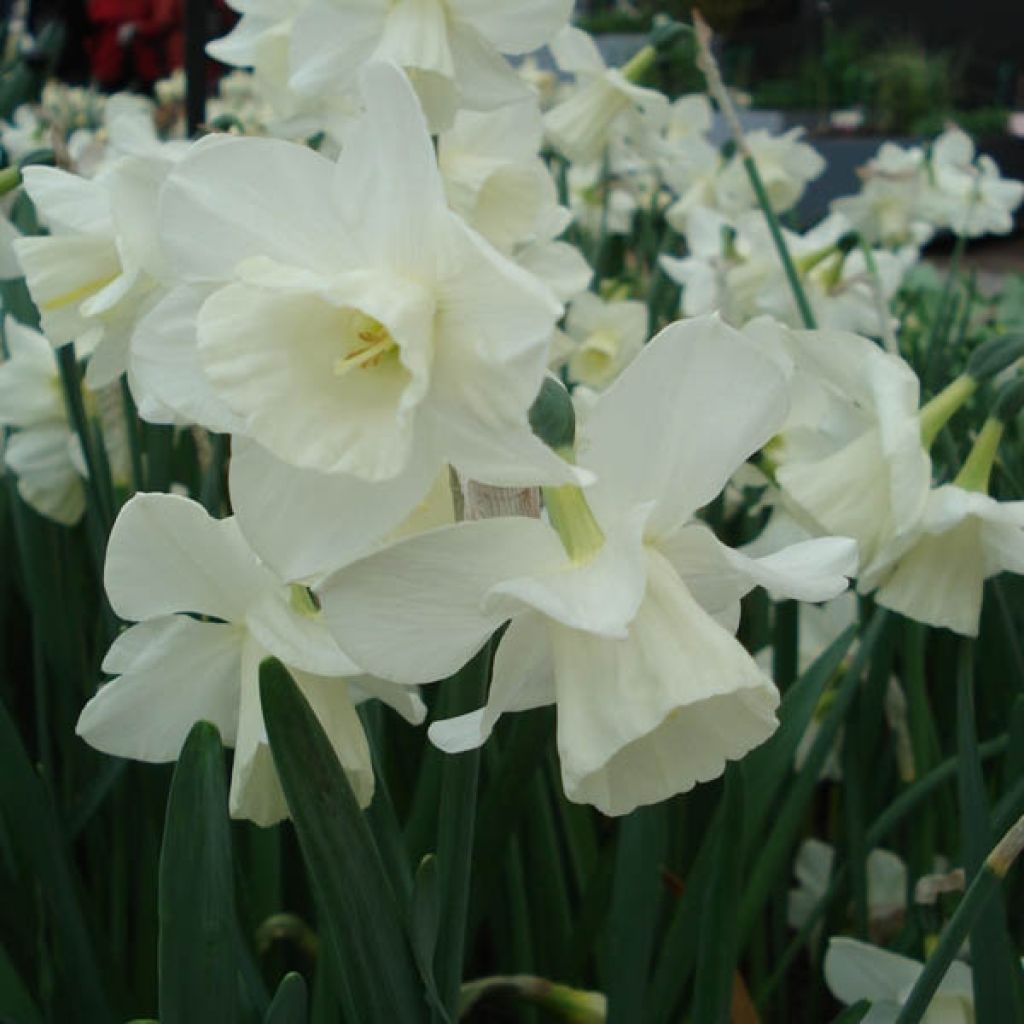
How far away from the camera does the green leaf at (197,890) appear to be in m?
0.53

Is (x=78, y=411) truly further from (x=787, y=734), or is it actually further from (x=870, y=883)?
(x=870, y=883)

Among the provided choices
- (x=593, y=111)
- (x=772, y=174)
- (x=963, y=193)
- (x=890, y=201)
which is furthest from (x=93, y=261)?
(x=963, y=193)

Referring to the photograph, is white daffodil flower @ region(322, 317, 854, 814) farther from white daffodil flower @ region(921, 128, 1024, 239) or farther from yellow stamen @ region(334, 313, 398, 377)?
white daffodil flower @ region(921, 128, 1024, 239)

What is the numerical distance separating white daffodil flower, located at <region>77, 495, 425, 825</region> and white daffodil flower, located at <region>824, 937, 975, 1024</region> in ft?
1.34

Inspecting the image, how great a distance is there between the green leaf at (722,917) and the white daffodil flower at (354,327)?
29 centimetres

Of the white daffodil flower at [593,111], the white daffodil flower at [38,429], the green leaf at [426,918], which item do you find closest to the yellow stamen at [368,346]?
the green leaf at [426,918]

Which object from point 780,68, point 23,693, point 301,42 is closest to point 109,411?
point 23,693

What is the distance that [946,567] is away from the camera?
0.72m

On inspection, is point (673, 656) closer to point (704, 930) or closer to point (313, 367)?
point (313, 367)

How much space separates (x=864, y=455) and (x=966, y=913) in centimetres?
26

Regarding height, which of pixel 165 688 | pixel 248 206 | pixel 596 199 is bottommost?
pixel 596 199

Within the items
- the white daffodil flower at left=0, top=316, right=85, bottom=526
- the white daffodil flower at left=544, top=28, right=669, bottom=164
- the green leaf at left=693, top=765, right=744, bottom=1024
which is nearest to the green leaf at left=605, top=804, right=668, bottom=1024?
the green leaf at left=693, top=765, right=744, bottom=1024

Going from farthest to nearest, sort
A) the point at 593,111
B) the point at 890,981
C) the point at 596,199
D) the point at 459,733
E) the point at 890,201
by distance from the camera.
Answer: the point at 596,199 < the point at 890,201 < the point at 593,111 < the point at 890,981 < the point at 459,733

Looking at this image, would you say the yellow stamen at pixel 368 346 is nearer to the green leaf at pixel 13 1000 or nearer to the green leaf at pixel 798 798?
the green leaf at pixel 13 1000
